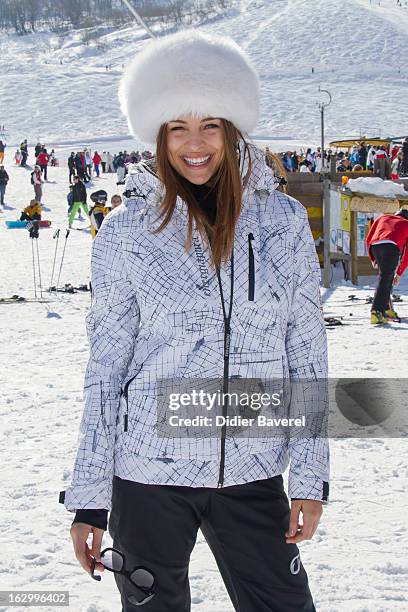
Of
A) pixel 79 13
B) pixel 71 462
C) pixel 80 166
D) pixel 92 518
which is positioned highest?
pixel 92 518

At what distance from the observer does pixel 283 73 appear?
7825 cm

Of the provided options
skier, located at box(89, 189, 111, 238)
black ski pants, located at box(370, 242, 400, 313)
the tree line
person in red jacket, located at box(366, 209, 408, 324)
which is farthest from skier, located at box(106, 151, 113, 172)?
the tree line

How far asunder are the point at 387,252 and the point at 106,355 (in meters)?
6.93

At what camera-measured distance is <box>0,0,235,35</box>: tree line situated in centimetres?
12531

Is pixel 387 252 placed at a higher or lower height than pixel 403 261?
higher

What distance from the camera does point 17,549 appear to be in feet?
11.9

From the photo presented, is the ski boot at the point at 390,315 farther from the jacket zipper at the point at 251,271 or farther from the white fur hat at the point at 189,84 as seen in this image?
the jacket zipper at the point at 251,271

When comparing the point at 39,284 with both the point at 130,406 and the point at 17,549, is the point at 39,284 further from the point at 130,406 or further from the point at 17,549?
the point at 130,406

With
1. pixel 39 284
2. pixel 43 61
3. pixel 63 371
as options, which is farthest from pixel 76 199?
pixel 43 61

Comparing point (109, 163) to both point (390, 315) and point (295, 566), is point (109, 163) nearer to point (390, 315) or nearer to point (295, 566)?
point (390, 315)

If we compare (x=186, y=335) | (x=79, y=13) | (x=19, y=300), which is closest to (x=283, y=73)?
(x=19, y=300)

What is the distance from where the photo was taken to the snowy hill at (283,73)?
62.0m

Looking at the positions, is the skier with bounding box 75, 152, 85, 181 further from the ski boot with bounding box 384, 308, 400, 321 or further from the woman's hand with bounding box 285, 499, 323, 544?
the woman's hand with bounding box 285, 499, 323, 544

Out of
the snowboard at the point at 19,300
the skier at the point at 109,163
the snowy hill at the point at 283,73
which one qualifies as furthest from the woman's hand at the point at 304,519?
the snowy hill at the point at 283,73
